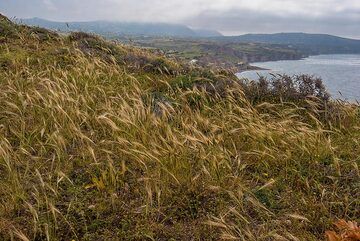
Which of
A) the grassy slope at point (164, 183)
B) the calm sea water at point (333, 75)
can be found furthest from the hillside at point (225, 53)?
the grassy slope at point (164, 183)

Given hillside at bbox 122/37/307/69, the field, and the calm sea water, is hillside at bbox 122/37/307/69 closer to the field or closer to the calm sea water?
the field

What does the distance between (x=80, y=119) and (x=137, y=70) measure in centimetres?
469

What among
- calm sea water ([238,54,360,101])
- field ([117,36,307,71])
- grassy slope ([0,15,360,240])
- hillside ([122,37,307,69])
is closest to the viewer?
grassy slope ([0,15,360,240])

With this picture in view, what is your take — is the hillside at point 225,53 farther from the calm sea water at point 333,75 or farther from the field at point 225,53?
the calm sea water at point 333,75

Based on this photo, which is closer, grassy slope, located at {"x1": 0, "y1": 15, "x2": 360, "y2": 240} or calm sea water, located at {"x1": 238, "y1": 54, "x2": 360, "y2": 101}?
grassy slope, located at {"x1": 0, "y1": 15, "x2": 360, "y2": 240}

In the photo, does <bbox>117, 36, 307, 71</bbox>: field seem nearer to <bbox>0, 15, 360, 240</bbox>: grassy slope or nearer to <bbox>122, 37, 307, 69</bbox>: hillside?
<bbox>122, 37, 307, 69</bbox>: hillside

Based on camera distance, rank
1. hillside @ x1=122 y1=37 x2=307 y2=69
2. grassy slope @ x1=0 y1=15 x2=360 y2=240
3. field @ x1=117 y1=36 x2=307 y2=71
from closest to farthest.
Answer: grassy slope @ x1=0 y1=15 x2=360 y2=240, field @ x1=117 y1=36 x2=307 y2=71, hillside @ x1=122 y1=37 x2=307 y2=69

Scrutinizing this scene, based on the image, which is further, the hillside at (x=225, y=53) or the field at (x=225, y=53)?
the hillside at (x=225, y=53)

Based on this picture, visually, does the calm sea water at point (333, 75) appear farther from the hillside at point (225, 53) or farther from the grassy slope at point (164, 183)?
the grassy slope at point (164, 183)

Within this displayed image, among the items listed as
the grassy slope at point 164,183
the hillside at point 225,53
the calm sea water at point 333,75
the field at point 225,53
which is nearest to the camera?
the grassy slope at point 164,183

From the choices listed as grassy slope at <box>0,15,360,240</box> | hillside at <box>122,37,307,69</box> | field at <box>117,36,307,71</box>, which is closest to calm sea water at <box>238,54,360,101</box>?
field at <box>117,36,307,71</box>

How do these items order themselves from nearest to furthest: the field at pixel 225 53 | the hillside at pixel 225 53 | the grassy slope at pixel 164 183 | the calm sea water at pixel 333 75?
1. the grassy slope at pixel 164 183
2. the calm sea water at pixel 333 75
3. the field at pixel 225 53
4. the hillside at pixel 225 53

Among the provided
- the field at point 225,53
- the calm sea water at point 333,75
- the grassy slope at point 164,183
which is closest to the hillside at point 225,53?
the field at point 225,53

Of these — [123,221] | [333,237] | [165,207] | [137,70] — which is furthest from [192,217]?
[137,70]
